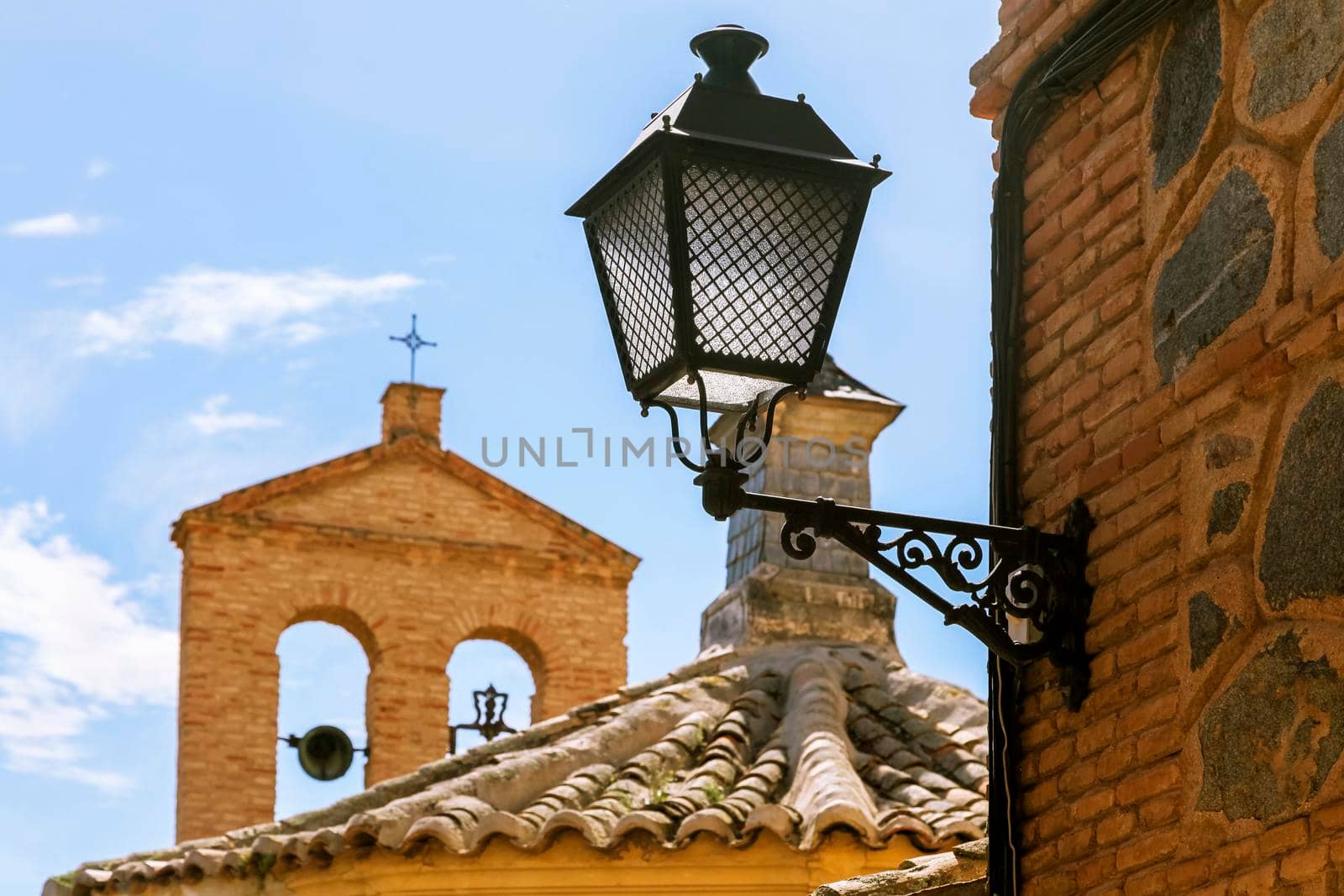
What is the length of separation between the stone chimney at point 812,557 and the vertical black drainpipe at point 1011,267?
17.4ft

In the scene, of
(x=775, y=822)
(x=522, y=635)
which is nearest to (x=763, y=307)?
(x=775, y=822)

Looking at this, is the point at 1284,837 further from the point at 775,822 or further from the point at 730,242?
the point at 775,822

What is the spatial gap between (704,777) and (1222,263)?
505 cm

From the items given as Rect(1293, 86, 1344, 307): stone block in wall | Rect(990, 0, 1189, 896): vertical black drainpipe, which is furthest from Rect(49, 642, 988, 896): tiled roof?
Rect(1293, 86, 1344, 307): stone block in wall

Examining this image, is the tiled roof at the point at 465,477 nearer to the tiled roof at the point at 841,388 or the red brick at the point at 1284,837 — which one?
the tiled roof at the point at 841,388

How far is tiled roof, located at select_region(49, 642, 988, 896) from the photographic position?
26.6ft

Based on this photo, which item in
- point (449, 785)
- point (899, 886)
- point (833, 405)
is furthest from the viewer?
point (833, 405)

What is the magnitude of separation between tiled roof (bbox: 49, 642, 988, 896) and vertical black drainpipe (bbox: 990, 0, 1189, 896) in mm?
3345

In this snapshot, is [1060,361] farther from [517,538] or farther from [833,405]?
[517,538]

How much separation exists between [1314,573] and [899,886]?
257cm

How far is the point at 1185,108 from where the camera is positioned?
14.1ft

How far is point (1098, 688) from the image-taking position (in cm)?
428

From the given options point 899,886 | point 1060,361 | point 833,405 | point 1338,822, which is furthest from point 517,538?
point 1338,822

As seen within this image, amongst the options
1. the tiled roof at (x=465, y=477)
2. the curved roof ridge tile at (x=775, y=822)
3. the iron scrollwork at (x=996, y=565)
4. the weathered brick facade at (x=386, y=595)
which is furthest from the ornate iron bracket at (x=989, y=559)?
the tiled roof at (x=465, y=477)
